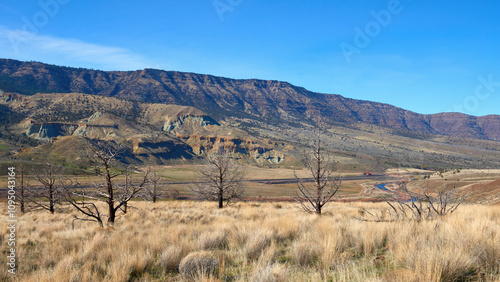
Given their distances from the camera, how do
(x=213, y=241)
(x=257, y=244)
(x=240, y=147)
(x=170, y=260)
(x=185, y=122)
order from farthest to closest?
1. (x=185, y=122)
2. (x=240, y=147)
3. (x=213, y=241)
4. (x=257, y=244)
5. (x=170, y=260)

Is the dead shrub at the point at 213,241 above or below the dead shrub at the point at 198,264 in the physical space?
below

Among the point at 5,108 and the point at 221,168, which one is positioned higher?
the point at 5,108

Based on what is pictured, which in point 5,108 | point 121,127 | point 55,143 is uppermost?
point 5,108

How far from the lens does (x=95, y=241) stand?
5.80 meters

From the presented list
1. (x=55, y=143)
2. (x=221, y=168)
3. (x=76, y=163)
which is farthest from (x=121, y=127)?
(x=221, y=168)

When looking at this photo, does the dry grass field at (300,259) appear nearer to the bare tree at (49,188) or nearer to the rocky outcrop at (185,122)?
the bare tree at (49,188)

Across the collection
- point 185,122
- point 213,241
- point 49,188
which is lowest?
point 49,188

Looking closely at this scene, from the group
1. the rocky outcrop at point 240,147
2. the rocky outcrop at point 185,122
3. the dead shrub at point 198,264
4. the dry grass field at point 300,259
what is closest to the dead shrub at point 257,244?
the dry grass field at point 300,259

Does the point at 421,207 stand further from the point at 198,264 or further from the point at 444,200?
the point at 198,264

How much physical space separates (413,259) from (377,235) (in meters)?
1.64

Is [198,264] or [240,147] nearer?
[198,264]

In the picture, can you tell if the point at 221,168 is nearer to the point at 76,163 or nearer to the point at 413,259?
the point at 413,259

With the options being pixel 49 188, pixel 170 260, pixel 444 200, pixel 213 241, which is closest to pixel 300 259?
pixel 213 241

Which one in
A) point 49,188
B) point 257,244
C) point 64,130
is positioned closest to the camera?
point 257,244
